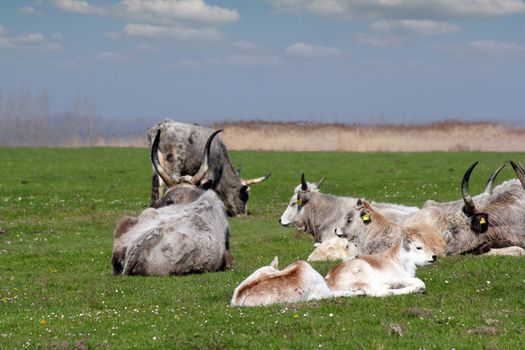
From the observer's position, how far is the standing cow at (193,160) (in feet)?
83.4

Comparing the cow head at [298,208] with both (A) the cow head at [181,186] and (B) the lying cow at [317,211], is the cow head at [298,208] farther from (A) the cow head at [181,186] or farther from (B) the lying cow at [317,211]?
(A) the cow head at [181,186]

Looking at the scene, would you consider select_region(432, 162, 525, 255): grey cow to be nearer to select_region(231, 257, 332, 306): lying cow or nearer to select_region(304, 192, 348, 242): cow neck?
select_region(304, 192, 348, 242): cow neck

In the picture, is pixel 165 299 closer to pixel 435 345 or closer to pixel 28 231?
pixel 435 345

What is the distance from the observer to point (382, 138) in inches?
2079

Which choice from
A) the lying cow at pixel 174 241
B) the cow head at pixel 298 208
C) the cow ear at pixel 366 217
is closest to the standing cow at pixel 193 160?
the cow head at pixel 298 208

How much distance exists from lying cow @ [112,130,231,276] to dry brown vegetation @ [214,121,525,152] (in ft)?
125

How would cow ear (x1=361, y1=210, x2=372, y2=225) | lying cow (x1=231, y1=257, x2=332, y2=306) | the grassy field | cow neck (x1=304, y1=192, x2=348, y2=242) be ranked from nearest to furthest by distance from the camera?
the grassy field → lying cow (x1=231, y1=257, x2=332, y2=306) → cow ear (x1=361, y1=210, x2=372, y2=225) → cow neck (x1=304, y1=192, x2=348, y2=242)

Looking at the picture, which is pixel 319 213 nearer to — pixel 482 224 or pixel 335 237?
pixel 335 237

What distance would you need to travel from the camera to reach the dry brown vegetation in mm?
52781

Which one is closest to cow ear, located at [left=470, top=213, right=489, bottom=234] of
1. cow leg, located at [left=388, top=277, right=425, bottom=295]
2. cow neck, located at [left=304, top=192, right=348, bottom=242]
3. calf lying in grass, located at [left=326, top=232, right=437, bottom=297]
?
cow neck, located at [left=304, top=192, right=348, bottom=242]

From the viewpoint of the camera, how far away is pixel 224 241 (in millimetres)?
14227

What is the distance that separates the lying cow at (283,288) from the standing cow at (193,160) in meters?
15.0

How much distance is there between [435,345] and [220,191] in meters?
18.2

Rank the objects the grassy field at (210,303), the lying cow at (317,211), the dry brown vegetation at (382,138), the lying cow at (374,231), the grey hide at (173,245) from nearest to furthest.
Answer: the grassy field at (210,303) < the grey hide at (173,245) < the lying cow at (374,231) < the lying cow at (317,211) < the dry brown vegetation at (382,138)
